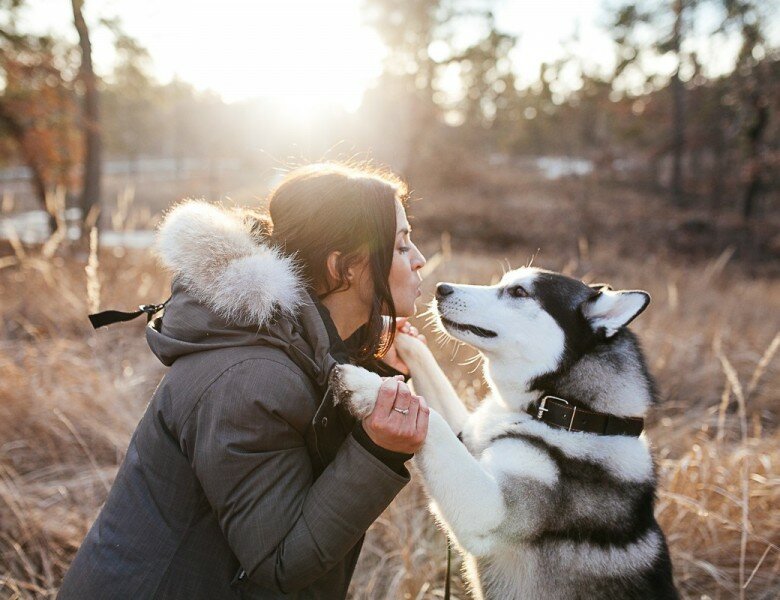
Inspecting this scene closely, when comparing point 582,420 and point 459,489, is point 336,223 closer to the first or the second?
point 459,489

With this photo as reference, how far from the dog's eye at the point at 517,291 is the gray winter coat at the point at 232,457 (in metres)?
1.08

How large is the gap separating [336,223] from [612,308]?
3.87 feet

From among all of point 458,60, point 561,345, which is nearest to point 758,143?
point 458,60

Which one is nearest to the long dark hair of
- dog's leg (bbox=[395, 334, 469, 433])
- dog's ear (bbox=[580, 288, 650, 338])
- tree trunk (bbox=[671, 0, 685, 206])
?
dog's leg (bbox=[395, 334, 469, 433])

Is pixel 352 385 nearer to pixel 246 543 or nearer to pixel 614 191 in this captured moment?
pixel 246 543

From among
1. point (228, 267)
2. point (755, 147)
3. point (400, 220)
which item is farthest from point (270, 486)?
point (755, 147)

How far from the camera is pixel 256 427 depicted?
1624 mm

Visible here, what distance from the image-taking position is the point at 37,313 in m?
5.70

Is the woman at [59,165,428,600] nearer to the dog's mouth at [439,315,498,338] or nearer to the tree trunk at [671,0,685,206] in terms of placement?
the dog's mouth at [439,315,498,338]

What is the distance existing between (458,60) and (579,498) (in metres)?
19.6

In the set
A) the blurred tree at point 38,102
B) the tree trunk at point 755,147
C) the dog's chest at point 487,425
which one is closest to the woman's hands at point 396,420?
the dog's chest at point 487,425

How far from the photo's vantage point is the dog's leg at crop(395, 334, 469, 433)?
2635mm

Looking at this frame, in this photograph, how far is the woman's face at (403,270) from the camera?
6.97 feet

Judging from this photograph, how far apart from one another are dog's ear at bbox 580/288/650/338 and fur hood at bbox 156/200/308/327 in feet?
4.01
